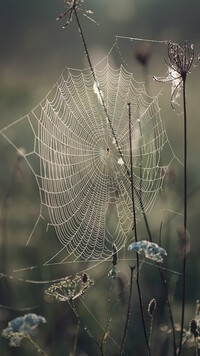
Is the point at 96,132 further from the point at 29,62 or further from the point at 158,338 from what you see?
the point at 29,62

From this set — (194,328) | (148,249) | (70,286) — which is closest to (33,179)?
(70,286)

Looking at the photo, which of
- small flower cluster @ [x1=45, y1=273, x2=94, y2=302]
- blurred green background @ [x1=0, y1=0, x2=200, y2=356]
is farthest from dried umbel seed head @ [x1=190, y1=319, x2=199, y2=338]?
small flower cluster @ [x1=45, y1=273, x2=94, y2=302]

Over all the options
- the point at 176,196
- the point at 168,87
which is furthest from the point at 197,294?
the point at 168,87

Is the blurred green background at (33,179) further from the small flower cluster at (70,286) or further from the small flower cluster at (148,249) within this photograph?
the small flower cluster at (148,249)

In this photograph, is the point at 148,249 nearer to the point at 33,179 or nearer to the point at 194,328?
the point at 194,328

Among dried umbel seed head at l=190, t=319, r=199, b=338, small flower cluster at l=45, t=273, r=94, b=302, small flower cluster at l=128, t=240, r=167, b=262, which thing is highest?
small flower cluster at l=128, t=240, r=167, b=262

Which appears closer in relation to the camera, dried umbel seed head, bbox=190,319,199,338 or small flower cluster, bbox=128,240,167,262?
small flower cluster, bbox=128,240,167,262

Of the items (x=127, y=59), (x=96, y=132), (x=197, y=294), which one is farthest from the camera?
(x=127, y=59)

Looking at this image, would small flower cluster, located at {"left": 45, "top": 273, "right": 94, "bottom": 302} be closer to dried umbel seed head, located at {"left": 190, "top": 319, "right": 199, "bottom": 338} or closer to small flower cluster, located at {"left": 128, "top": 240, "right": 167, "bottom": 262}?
small flower cluster, located at {"left": 128, "top": 240, "right": 167, "bottom": 262}
